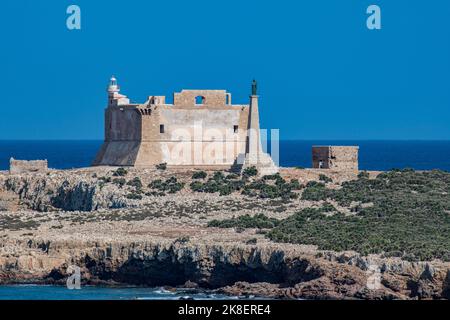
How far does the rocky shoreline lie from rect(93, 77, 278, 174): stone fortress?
913 cm

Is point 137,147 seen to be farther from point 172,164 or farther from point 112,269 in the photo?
point 112,269

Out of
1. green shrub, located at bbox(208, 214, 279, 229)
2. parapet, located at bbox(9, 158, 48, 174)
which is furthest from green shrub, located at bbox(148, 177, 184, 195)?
parapet, located at bbox(9, 158, 48, 174)

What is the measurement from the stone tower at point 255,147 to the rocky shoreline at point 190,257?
4.74 metres

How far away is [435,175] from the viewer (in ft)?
212

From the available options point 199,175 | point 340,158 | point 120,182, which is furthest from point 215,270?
point 340,158

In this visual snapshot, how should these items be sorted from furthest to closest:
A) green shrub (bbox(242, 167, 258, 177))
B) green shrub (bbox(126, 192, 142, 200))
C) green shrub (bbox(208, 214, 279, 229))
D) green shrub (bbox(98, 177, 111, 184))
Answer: green shrub (bbox(98, 177, 111, 184)), green shrub (bbox(242, 167, 258, 177)), green shrub (bbox(126, 192, 142, 200)), green shrub (bbox(208, 214, 279, 229))

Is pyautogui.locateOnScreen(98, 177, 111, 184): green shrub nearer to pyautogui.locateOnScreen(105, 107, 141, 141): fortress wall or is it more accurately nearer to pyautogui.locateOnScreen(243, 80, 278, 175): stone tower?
pyautogui.locateOnScreen(105, 107, 141, 141): fortress wall

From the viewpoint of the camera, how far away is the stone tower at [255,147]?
62969 mm

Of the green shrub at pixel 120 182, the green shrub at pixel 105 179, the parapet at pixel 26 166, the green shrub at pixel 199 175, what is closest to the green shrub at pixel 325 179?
the green shrub at pixel 199 175

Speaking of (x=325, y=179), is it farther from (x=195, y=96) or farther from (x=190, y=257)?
(x=190, y=257)

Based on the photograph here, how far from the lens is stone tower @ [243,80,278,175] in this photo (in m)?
63.0

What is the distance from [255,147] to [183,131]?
6028 millimetres

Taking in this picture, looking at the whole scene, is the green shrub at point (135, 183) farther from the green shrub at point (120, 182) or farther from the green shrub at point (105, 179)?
the green shrub at point (105, 179)

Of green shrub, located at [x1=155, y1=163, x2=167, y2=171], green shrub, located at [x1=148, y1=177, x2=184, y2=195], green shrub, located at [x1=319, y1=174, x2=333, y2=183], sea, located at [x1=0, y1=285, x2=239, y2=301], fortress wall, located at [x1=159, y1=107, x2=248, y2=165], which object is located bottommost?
sea, located at [x1=0, y1=285, x2=239, y2=301]
